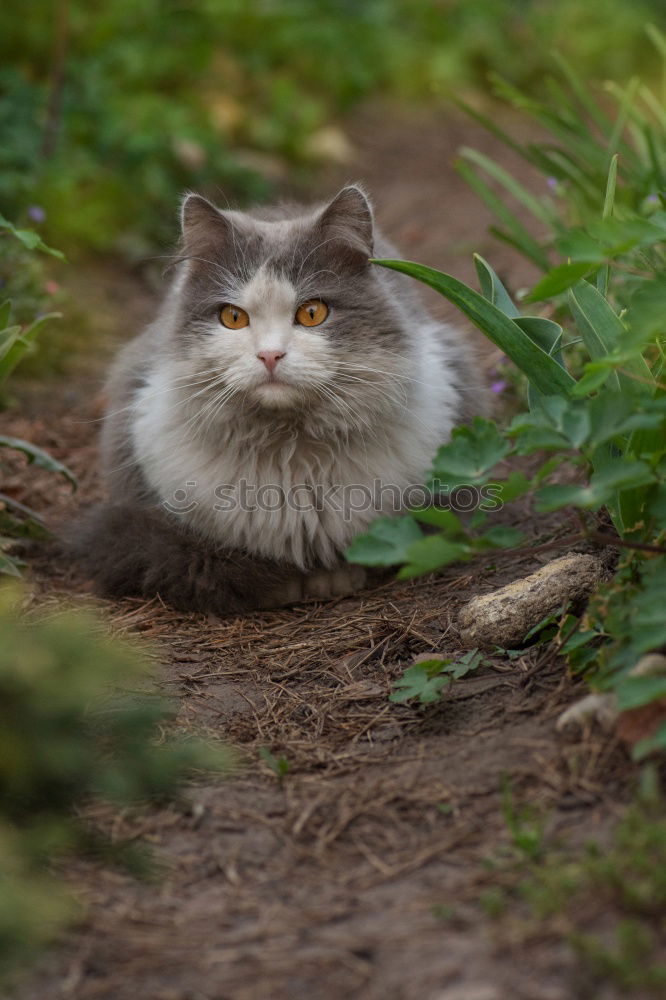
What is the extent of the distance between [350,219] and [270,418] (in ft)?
1.99

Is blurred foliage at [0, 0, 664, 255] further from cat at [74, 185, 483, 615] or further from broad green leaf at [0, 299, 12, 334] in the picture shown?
cat at [74, 185, 483, 615]

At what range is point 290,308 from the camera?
2773 mm

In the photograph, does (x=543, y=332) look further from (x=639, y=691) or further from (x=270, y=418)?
(x=639, y=691)

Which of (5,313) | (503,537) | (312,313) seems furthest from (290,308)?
(503,537)

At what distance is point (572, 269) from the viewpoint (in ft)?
5.86

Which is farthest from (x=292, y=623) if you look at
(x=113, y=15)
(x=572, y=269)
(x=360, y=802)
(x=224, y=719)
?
(x=113, y=15)

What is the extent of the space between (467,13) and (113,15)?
2.94m

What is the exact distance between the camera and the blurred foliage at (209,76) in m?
5.40

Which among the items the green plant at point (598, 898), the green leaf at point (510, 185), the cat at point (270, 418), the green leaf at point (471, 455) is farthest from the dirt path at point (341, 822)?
the green leaf at point (510, 185)

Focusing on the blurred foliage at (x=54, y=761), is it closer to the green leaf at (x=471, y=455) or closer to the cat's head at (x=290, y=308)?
the green leaf at (x=471, y=455)

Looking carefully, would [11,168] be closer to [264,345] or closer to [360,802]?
[264,345]

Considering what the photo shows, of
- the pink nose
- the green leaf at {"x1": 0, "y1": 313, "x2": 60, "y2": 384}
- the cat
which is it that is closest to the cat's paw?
the cat

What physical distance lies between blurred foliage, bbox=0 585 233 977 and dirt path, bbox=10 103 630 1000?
8cm

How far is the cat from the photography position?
2797mm
